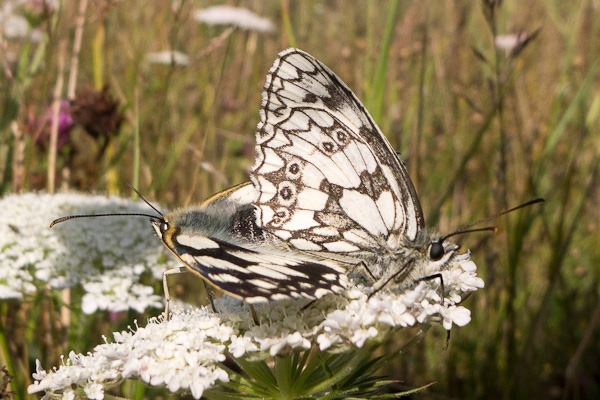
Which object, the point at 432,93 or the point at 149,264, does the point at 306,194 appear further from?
the point at 432,93

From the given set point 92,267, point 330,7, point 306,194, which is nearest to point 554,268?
point 306,194

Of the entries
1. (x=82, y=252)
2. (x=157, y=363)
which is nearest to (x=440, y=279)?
(x=157, y=363)

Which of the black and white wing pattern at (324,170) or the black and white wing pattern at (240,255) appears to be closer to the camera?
the black and white wing pattern at (240,255)

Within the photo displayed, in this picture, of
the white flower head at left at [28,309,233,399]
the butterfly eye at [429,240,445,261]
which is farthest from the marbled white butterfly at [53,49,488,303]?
the white flower head at left at [28,309,233,399]

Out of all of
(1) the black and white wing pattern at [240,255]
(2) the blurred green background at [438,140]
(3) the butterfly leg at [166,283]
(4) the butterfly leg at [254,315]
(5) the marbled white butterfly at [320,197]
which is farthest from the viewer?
(2) the blurred green background at [438,140]

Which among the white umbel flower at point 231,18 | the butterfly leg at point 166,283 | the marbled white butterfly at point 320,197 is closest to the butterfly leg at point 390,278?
the marbled white butterfly at point 320,197

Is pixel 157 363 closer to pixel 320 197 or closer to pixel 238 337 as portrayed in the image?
pixel 238 337

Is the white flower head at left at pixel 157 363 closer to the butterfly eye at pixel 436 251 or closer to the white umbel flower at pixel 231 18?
the butterfly eye at pixel 436 251
